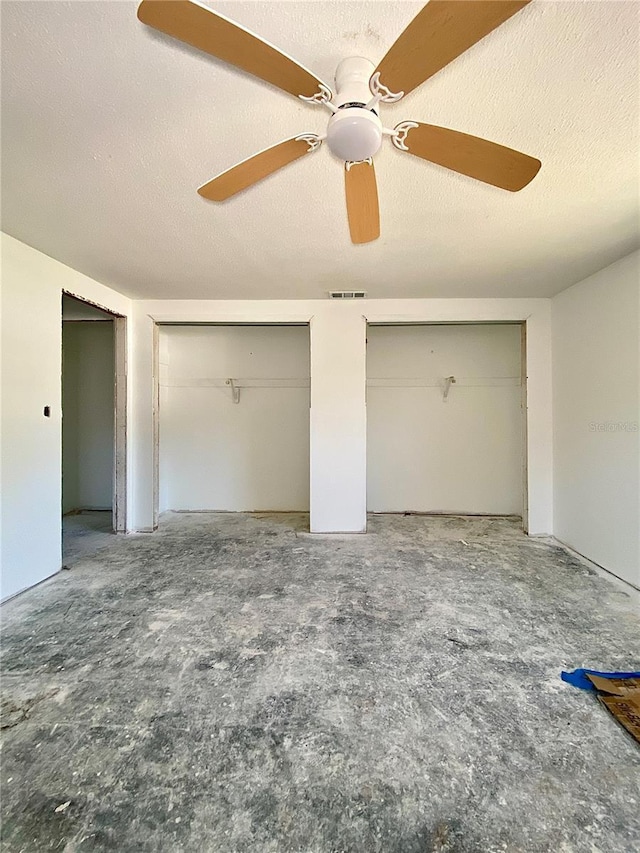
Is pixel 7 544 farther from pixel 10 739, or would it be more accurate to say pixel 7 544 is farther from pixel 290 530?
pixel 290 530

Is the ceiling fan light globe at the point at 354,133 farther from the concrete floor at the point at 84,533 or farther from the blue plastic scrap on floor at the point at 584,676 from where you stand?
the concrete floor at the point at 84,533

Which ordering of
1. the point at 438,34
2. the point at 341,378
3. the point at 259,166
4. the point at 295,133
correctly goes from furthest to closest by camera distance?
the point at 341,378 < the point at 295,133 < the point at 259,166 < the point at 438,34

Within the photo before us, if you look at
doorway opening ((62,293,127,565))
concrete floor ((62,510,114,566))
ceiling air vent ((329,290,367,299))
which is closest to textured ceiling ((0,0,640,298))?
ceiling air vent ((329,290,367,299))

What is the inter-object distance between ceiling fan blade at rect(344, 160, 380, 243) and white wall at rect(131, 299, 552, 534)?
6.87ft

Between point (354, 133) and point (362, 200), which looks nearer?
point (354, 133)

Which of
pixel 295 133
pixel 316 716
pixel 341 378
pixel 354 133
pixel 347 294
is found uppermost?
pixel 347 294

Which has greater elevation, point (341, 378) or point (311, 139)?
point (311, 139)

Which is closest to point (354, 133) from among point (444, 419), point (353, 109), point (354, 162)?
point (353, 109)

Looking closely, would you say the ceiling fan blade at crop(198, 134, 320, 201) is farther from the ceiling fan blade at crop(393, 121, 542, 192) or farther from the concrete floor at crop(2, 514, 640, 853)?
the concrete floor at crop(2, 514, 640, 853)

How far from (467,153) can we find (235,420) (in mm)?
4010

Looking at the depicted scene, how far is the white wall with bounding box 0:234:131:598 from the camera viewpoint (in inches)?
99.1

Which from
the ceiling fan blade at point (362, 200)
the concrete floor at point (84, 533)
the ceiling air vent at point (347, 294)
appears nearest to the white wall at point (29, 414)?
the concrete floor at point (84, 533)

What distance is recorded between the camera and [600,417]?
3088mm

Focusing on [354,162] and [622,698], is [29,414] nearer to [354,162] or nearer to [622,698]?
[354,162]
